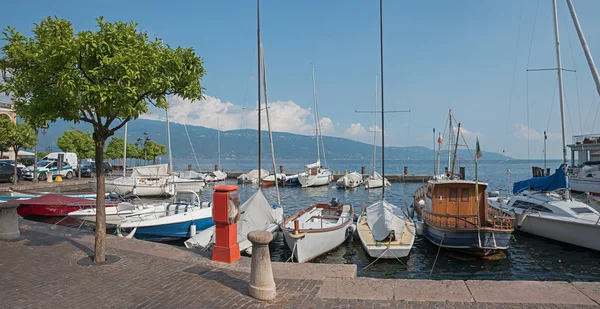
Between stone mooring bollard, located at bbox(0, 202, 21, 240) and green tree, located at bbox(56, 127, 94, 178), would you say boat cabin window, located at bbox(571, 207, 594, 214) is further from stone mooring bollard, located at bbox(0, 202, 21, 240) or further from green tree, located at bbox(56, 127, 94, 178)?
green tree, located at bbox(56, 127, 94, 178)

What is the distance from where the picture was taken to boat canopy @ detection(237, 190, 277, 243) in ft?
43.6

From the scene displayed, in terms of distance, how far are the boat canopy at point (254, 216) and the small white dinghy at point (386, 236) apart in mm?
3731

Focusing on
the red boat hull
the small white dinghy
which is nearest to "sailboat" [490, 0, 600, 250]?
the small white dinghy

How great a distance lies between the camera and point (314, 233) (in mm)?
13094

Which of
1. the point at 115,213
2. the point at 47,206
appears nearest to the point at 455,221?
the point at 115,213

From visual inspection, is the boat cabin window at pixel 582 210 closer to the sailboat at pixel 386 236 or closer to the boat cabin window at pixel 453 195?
the boat cabin window at pixel 453 195

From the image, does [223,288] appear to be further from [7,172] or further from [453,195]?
[7,172]

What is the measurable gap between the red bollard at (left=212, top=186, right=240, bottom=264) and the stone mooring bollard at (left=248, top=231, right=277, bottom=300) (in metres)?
2.19

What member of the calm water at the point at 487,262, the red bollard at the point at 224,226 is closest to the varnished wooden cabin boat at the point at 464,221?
the calm water at the point at 487,262

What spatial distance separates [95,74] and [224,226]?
4059mm

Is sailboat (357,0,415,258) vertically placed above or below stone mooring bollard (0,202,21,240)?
below

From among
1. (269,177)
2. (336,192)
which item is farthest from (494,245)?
(269,177)

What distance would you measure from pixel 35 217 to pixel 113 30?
16.2m

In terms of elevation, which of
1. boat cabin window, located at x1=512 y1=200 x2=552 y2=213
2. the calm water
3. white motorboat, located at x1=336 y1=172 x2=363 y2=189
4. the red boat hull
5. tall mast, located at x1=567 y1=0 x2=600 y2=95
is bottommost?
the calm water
